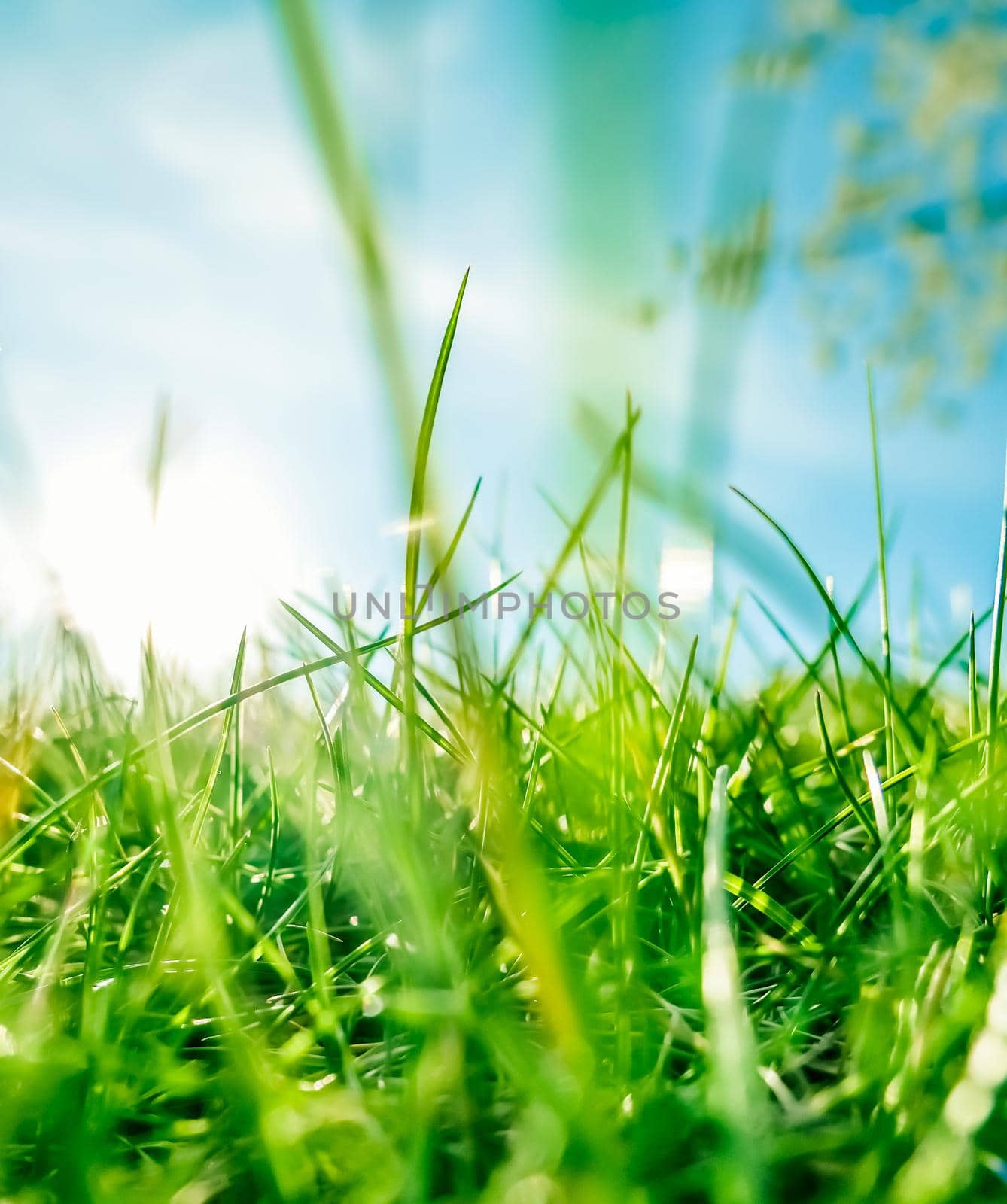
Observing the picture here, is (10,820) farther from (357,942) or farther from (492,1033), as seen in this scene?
(492,1033)

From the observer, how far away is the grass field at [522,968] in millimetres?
256

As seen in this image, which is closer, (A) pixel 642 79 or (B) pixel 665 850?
(A) pixel 642 79

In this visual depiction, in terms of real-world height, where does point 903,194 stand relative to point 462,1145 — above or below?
above

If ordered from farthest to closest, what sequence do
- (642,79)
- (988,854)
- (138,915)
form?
(138,915) → (988,854) → (642,79)

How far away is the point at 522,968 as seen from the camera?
0.39m

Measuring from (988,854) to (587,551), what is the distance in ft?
0.83

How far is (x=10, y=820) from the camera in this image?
2.03 ft

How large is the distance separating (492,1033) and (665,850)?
0.12 meters

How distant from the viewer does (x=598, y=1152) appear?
0.76 ft

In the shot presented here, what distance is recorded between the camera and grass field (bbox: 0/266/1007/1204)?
26cm

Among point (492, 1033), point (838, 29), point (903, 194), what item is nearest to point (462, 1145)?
point (492, 1033)

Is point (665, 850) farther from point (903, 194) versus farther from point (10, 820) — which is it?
point (903, 194)

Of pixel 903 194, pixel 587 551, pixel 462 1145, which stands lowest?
pixel 462 1145

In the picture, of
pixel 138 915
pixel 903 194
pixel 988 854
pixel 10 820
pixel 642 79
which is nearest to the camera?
pixel 642 79
